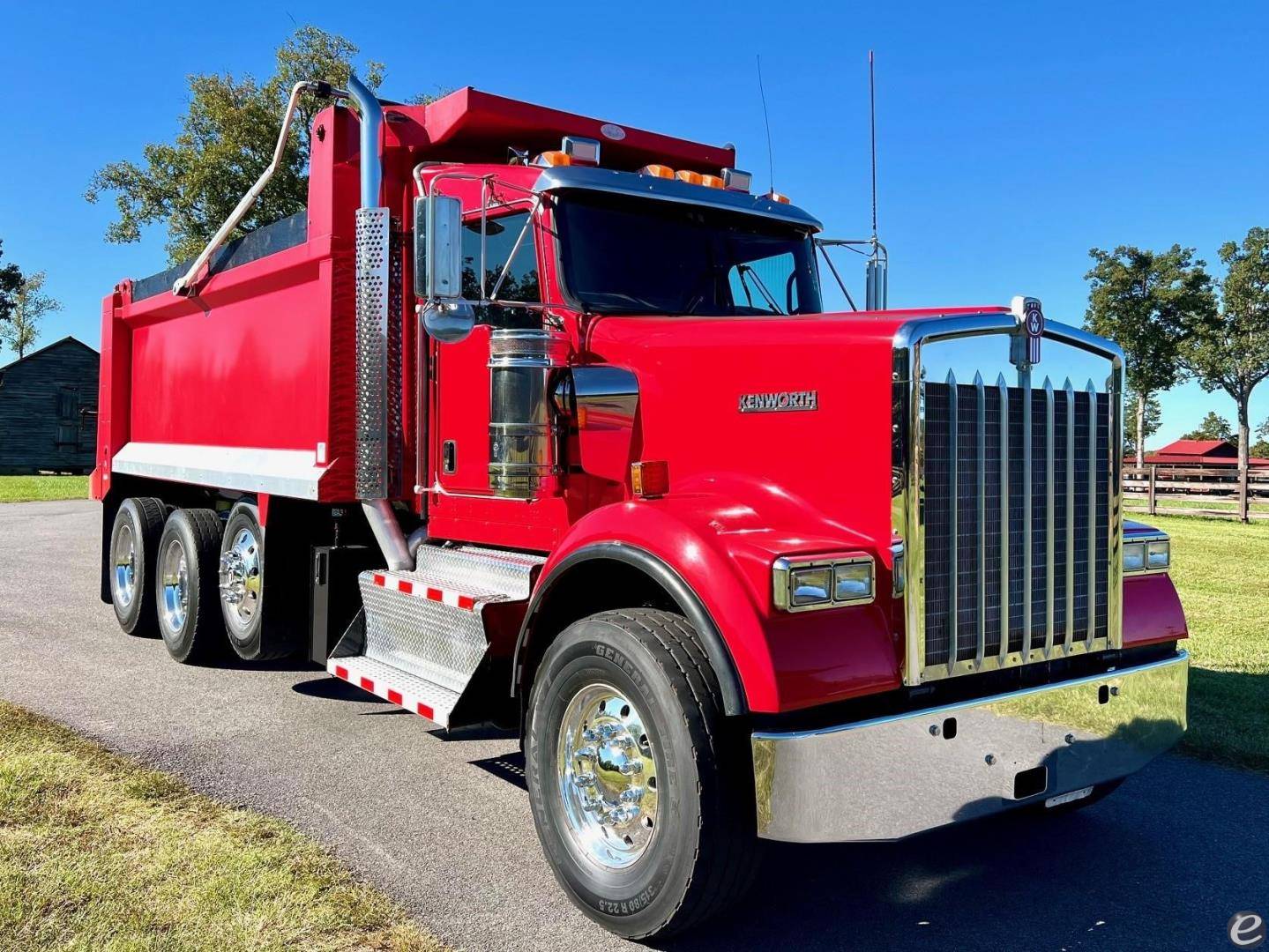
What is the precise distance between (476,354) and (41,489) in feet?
101

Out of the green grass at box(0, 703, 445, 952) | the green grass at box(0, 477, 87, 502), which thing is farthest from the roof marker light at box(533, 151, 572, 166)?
the green grass at box(0, 477, 87, 502)

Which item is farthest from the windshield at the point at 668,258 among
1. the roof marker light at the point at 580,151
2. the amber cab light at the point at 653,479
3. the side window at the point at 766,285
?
the amber cab light at the point at 653,479

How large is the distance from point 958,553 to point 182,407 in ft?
20.2

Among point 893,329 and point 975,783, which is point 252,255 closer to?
point 893,329

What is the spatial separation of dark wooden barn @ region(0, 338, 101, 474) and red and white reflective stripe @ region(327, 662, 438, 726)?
4553cm

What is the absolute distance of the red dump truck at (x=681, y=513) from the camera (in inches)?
123

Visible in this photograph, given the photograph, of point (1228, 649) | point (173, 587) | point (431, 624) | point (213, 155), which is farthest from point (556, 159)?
point (213, 155)

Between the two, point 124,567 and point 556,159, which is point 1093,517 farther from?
point 124,567

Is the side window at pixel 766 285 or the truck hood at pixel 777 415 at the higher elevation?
the side window at pixel 766 285

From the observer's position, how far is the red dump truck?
313 centimetres

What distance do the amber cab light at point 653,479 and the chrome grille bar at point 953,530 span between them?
3.49 feet

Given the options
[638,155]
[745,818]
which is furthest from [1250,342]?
[745,818]

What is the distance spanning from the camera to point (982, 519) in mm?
3402

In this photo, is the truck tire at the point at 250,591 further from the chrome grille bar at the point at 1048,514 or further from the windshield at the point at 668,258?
the chrome grille bar at the point at 1048,514
